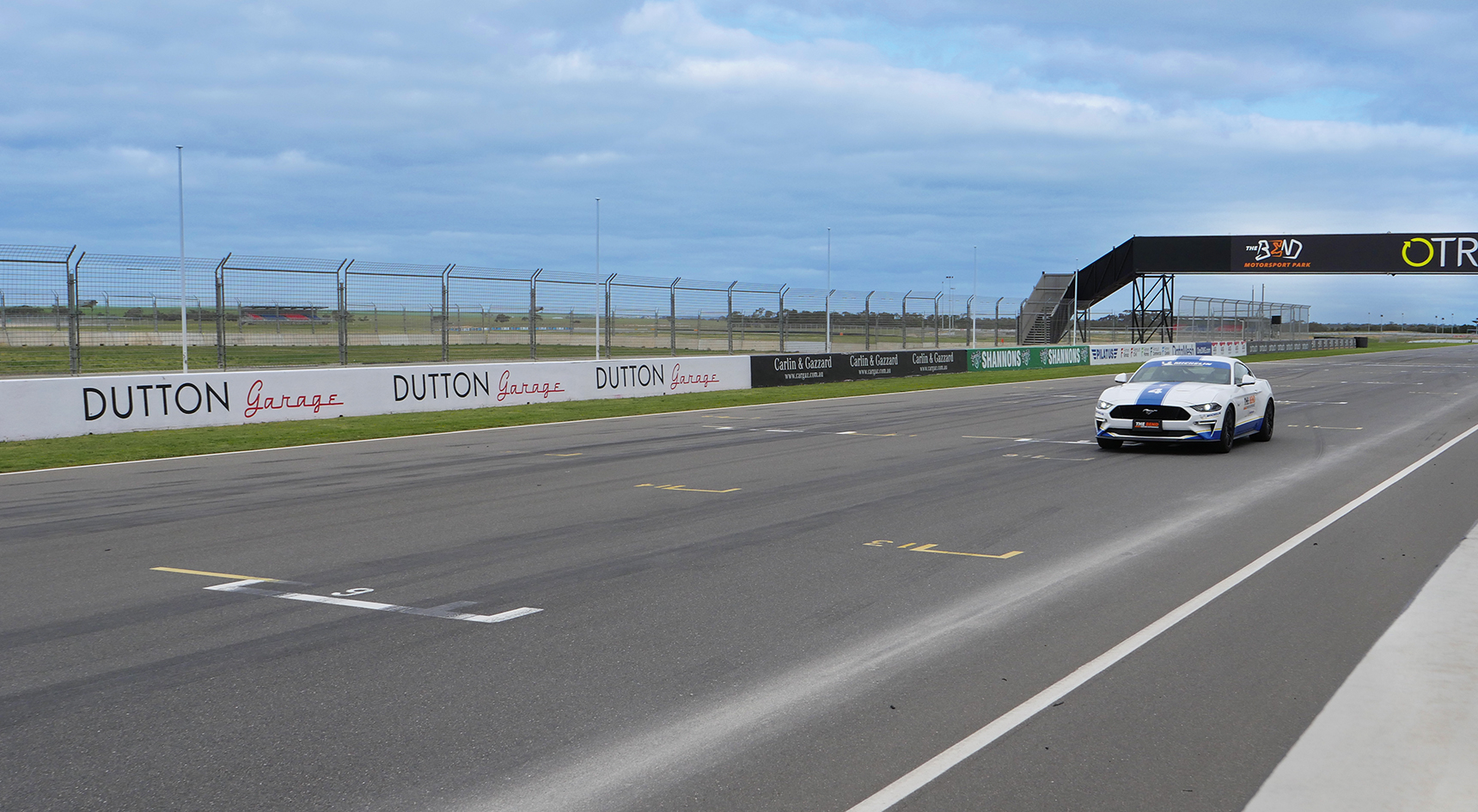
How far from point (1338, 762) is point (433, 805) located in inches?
127

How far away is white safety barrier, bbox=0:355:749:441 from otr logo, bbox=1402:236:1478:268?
40.2 meters

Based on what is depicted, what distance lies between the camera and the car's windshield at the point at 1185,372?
15.7 meters

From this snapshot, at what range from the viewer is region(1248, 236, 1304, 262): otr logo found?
5378 centimetres

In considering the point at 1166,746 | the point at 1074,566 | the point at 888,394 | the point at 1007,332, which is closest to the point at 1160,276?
the point at 1007,332

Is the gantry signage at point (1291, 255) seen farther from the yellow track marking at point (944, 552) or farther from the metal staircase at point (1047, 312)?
the yellow track marking at point (944, 552)

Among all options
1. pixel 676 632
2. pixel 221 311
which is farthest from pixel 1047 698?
pixel 221 311

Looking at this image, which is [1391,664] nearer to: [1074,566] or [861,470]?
[1074,566]

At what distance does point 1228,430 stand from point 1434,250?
45.0m

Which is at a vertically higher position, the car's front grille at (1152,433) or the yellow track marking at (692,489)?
the car's front grille at (1152,433)

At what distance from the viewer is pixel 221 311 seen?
69.3 feet

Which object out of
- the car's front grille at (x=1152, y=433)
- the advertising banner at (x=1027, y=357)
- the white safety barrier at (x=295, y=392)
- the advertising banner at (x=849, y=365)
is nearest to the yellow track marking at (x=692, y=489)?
the car's front grille at (x=1152, y=433)

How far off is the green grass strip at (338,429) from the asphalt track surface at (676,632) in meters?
1.76

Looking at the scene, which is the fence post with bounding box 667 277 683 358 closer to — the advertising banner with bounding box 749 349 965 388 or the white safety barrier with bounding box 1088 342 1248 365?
the advertising banner with bounding box 749 349 965 388

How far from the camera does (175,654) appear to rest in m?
5.77
